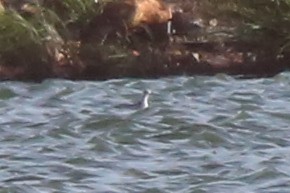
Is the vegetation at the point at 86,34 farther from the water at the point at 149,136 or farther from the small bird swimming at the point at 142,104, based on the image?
the small bird swimming at the point at 142,104

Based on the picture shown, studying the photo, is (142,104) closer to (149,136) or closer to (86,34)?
(149,136)

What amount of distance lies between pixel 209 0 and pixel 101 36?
1443mm

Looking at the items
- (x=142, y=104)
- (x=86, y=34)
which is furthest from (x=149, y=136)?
(x=86, y=34)

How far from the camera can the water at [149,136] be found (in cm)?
921

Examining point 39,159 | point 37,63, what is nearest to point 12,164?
point 39,159

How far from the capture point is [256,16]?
1399cm

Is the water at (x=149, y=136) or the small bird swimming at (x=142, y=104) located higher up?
the small bird swimming at (x=142, y=104)

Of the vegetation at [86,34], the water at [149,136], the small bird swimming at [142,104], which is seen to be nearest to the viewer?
the water at [149,136]

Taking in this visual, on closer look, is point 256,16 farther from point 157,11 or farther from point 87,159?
point 87,159

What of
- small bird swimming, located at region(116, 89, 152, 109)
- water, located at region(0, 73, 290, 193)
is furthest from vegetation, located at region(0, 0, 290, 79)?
small bird swimming, located at region(116, 89, 152, 109)

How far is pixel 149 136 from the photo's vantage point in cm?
1055

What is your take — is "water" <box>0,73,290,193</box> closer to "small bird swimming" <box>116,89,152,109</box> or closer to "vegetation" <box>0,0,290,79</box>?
"small bird swimming" <box>116,89,152,109</box>

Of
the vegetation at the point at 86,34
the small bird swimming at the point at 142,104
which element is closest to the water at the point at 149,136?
the small bird swimming at the point at 142,104

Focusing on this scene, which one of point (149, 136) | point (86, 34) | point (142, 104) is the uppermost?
point (86, 34)
